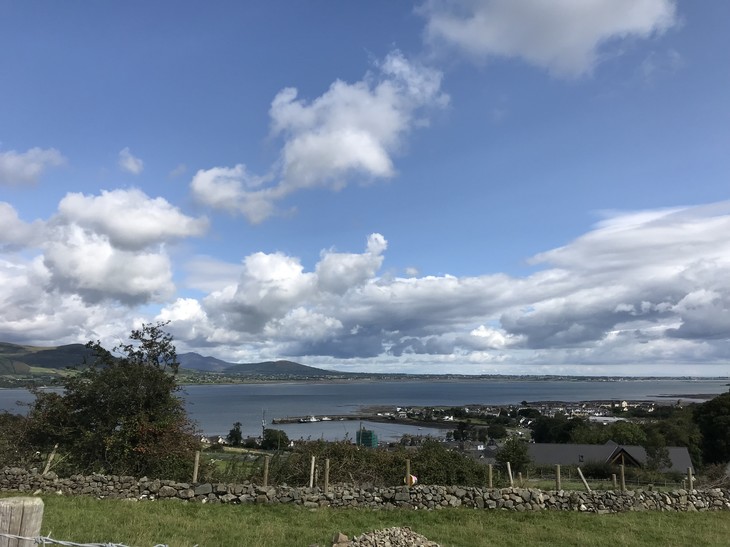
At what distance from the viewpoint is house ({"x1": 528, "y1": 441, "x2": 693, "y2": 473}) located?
44.0 metres

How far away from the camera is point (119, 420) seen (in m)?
17.2

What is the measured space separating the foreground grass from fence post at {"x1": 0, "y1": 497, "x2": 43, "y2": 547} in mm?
6878

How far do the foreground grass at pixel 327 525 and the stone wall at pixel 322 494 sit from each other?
464mm

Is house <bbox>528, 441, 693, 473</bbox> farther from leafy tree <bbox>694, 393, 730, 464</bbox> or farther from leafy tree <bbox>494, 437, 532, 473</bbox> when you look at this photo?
leafy tree <bbox>494, 437, 532, 473</bbox>

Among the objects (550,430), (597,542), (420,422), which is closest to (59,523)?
(597,542)

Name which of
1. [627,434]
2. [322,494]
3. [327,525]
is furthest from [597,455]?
[327,525]

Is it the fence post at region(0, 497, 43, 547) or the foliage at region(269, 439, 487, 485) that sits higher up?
the fence post at region(0, 497, 43, 547)

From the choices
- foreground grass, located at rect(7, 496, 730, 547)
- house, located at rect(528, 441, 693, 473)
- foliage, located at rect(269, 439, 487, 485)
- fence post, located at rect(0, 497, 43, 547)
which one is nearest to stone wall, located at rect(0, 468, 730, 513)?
foreground grass, located at rect(7, 496, 730, 547)

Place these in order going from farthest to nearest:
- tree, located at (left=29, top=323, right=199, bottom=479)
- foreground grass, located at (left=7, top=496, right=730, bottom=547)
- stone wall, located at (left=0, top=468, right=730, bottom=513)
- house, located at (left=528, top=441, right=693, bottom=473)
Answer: house, located at (left=528, top=441, right=693, bottom=473) → tree, located at (left=29, top=323, right=199, bottom=479) → stone wall, located at (left=0, top=468, right=730, bottom=513) → foreground grass, located at (left=7, top=496, right=730, bottom=547)

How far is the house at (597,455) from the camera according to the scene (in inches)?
1734

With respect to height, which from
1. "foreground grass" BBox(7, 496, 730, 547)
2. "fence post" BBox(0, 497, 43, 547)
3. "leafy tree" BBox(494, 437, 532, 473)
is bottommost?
"leafy tree" BBox(494, 437, 532, 473)

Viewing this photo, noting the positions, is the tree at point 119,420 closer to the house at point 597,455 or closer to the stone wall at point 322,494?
the stone wall at point 322,494

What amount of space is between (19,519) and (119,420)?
16127mm

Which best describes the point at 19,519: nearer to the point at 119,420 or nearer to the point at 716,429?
the point at 119,420
